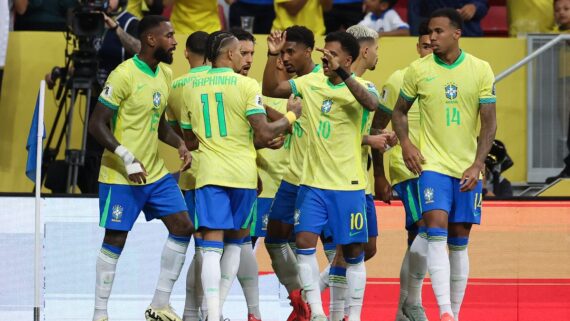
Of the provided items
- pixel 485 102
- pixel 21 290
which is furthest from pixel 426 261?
pixel 21 290

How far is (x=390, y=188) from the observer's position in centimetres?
1103

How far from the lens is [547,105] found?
14.0 meters

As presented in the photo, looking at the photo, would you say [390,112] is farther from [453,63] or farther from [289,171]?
[289,171]

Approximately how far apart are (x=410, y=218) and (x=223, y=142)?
69.6 inches

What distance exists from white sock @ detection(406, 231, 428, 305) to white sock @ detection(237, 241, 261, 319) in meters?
1.17

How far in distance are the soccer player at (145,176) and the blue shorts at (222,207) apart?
385 mm

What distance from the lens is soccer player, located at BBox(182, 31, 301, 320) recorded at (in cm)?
998

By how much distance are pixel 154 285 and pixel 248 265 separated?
1.15 metres

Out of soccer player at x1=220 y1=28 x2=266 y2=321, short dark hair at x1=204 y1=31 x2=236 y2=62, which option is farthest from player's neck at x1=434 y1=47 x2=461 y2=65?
short dark hair at x1=204 y1=31 x2=236 y2=62

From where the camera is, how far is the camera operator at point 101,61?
13.0 meters

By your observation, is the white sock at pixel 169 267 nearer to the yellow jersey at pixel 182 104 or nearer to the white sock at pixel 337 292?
the yellow jersey at pixel 182 104

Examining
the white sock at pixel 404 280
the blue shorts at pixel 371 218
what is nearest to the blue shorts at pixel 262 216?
the blue shorts at pixel 371 218

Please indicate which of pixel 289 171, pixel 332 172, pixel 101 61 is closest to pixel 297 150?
pixel 289 171

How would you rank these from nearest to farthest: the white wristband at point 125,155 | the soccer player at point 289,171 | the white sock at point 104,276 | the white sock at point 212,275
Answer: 1. the white sock at point 212,275
2. the white wristband at point 125,155
3. the white sock at point 104,276
4. the soccer player at point 289,171
